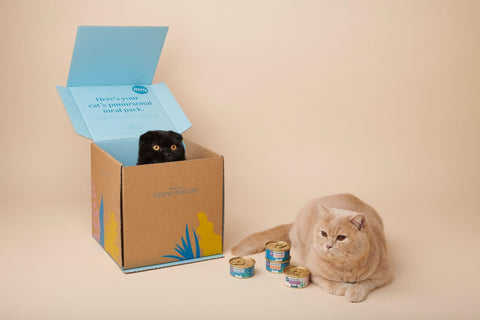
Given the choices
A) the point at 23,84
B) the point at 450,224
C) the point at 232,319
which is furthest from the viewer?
the point at 23,84

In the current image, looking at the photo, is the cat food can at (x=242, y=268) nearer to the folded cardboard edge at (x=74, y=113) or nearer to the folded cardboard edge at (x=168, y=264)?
the folded cardboard edge at (x=168, y=264)

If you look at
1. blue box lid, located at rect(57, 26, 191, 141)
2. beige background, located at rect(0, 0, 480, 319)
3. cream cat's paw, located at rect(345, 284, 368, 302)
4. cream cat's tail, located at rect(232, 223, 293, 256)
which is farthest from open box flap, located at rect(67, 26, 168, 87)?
cream cat's paw, located at rect(345, 284, 368, 302)

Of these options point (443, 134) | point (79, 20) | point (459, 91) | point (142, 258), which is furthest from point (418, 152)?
point (79, 20)

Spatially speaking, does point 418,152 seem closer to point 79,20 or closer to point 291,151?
point 291,151

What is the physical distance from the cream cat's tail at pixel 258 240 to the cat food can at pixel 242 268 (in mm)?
209

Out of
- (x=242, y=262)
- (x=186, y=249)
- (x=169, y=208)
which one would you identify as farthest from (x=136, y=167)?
(x=242, y=262)

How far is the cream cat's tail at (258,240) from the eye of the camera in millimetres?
2863

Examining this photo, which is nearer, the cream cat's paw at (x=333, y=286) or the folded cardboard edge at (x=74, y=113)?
the cream cat's paw at (x=333, y=286)

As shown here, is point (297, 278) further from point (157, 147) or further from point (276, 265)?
point (157, 147)

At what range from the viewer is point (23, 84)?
354 centimetres

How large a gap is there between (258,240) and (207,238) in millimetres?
244

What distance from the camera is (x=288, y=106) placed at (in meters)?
3.79

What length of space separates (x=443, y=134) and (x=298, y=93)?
0.91 metres

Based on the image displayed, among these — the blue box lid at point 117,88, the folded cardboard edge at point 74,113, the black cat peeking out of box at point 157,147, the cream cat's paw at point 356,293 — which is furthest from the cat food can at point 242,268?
the folded cardboard edge at point 74,113
